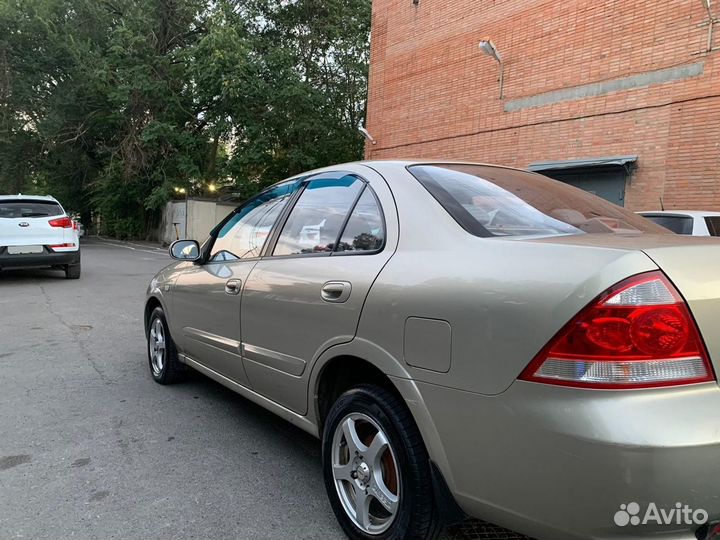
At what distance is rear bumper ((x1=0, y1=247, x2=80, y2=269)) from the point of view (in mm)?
10070

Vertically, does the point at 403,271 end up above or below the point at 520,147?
below

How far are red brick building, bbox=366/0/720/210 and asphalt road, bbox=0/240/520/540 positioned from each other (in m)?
8.95

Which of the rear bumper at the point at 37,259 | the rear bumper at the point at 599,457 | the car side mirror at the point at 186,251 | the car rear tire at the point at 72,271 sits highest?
the car side mirror at the point at 186,251

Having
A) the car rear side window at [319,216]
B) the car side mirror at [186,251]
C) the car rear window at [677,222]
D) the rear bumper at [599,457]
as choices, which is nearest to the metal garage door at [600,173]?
the car rear window at [677,222]

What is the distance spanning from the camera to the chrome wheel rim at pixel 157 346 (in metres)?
4.54

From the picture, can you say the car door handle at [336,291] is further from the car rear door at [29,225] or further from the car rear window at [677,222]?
the car rear door at [29,225]

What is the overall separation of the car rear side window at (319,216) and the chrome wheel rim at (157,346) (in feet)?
6.69

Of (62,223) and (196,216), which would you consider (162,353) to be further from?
(196,216)

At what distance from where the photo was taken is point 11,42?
24.5 m

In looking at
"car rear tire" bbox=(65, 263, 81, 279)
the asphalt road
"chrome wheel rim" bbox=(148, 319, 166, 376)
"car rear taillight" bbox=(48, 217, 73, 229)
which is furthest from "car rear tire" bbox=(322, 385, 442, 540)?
"car rear tire" bbox=(65, 263, 81, 279)

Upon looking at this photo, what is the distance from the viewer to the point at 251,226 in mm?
3553

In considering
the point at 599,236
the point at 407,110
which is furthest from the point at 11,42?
the point at 599,236

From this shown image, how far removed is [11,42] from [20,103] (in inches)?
106

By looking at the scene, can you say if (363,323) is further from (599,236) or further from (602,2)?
(602,2)
